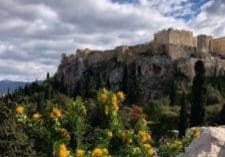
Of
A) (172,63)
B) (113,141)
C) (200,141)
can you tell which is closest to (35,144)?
(113,141)

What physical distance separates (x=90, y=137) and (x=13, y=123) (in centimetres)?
141

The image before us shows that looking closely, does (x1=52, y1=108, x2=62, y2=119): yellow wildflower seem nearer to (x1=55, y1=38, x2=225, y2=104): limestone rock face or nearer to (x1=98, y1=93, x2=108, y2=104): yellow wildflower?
(x1=98, y1=93, x2=108, y2=104): yellow wildflower

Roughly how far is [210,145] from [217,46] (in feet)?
441

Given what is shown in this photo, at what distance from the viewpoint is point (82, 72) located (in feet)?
480

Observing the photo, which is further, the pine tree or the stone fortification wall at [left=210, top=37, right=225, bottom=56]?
the stone fortification wall at [left=210, top=37, right=225, bottom=56]

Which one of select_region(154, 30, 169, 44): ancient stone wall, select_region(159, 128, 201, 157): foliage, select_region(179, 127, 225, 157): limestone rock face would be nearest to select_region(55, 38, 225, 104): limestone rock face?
select_region(154, 30, 169, 44): ancient stone wall

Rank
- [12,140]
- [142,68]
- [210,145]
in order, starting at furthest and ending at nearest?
[142,68] < [12,140] < [210,145]

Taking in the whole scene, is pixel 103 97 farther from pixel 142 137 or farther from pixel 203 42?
pixel 203 42

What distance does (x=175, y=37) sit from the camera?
140m

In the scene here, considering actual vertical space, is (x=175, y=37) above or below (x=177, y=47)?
above

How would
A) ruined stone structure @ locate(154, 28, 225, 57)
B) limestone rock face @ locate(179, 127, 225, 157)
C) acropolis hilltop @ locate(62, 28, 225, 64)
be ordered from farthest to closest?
ruined stone structure @ locate(154, 28, 225, 57)
acropolis hilltop @ locate(62, 28, 225, 64)
limestone rock face @ locate(179, 127, 225, 157)

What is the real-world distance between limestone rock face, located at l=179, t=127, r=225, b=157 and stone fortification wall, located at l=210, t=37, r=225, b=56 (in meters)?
132

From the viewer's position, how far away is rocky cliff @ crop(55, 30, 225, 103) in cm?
11406

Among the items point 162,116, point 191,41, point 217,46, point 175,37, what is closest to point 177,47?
point 175,37
